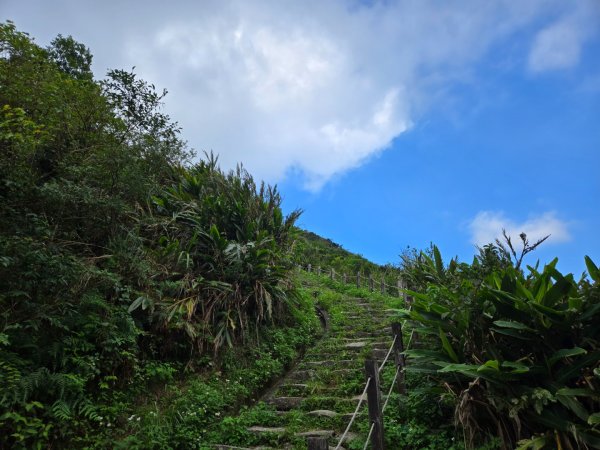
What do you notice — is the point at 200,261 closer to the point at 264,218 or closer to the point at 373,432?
the point at 264,218

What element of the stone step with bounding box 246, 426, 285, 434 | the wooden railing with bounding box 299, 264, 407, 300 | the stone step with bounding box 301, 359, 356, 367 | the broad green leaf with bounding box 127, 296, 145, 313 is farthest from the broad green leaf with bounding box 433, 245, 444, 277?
the wooden railing with bounding box 299, 264, 407, 300

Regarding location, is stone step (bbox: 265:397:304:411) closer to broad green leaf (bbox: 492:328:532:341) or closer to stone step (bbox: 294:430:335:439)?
stone step (bbox: 294:430:335:439)

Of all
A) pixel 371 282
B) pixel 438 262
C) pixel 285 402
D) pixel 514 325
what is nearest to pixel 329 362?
pixel 285 402

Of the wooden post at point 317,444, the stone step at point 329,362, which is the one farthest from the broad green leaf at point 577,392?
the stone step at point 329,362

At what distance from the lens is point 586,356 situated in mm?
3564

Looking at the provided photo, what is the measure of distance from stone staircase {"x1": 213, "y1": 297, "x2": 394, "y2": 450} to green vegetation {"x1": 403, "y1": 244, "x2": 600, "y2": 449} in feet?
4.35

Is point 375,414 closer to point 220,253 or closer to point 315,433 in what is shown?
point 315,433

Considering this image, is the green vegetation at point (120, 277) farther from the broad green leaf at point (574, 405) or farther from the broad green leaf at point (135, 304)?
the broad green leaf at point (574, 405)

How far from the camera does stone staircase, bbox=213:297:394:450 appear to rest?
4.72 metres

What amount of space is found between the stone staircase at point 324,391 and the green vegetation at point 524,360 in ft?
4.35

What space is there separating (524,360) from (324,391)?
298 centimetres

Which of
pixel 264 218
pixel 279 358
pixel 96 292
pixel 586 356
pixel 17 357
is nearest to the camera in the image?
pixel 586 356

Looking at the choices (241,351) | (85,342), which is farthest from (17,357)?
(241,351)

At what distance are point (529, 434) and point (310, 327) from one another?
5.19 meters
